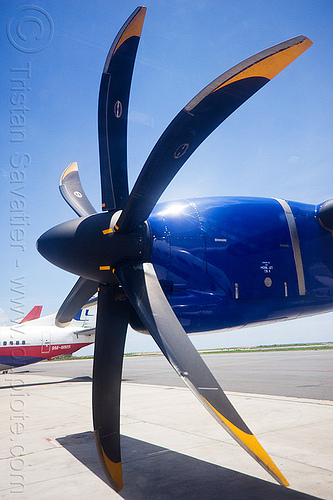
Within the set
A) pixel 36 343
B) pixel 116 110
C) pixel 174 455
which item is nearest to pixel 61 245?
pixel 116 110

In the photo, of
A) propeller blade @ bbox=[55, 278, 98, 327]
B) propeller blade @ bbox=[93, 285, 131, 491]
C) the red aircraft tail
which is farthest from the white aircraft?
propeller blade @ bbox=[93, 285, 131, 491]

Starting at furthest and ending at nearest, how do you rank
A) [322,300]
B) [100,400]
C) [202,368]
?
1. [322,300]
2. [100,400]
3. [202,368]

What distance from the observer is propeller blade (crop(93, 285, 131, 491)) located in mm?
4773

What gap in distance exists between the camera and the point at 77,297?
6.81 m

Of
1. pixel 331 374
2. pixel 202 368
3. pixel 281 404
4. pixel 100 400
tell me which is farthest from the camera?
pixel 331 374

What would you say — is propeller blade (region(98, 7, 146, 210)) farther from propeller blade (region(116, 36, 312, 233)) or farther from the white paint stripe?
the white paint stripe

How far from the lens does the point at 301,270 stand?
5.19 meters

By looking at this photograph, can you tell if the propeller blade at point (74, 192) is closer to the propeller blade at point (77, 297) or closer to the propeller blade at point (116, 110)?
the propeller blade at point (77, 297)

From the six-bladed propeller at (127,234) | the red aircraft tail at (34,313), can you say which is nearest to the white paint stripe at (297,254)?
the six-bladed propeller at (127,234)

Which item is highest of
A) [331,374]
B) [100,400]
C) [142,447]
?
[100,400]

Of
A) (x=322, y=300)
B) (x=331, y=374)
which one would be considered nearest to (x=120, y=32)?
(x=322, y=300)

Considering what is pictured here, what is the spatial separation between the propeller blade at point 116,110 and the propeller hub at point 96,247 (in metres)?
0.48

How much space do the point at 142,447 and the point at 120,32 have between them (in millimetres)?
6585

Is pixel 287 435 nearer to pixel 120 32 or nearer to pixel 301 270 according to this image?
pixel 301 270
